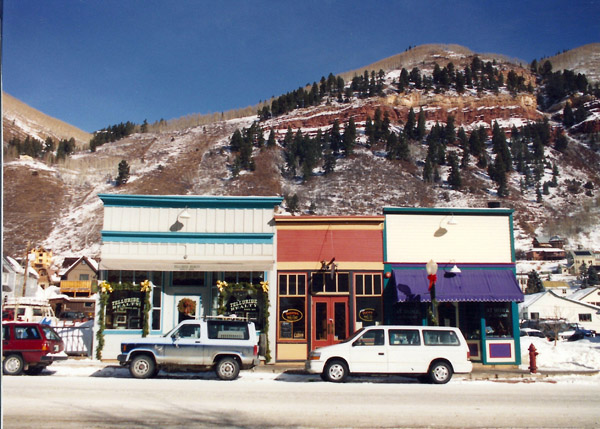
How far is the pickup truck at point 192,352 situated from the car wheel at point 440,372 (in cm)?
503

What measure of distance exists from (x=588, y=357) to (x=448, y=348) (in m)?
9.26

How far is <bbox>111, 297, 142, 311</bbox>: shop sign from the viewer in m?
20.6

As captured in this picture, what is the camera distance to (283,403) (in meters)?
11.9

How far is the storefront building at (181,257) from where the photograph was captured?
67.2ft

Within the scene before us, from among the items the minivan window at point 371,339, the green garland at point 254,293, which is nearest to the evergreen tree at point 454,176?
the green garland at point 254,293

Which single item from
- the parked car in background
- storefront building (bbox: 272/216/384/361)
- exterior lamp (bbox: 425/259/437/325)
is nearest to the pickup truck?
storefront building (bbox: 272/216/384/361)

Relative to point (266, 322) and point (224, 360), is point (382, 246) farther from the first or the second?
point (224, 360)

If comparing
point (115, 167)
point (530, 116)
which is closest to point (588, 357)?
point (115, 167)

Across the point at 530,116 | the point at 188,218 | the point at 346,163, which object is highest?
the point at 530,116

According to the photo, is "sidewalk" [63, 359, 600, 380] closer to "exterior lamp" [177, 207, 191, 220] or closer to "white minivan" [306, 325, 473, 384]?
"white minivan" [306, 325, 473, 384]

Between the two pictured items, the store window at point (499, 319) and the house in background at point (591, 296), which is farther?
the house in background at point (591, 296)

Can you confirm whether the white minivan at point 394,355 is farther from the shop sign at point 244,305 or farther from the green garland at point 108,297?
the green garland at point 108,297

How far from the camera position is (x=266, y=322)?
20344 millimetres

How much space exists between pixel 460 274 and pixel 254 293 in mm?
7731
